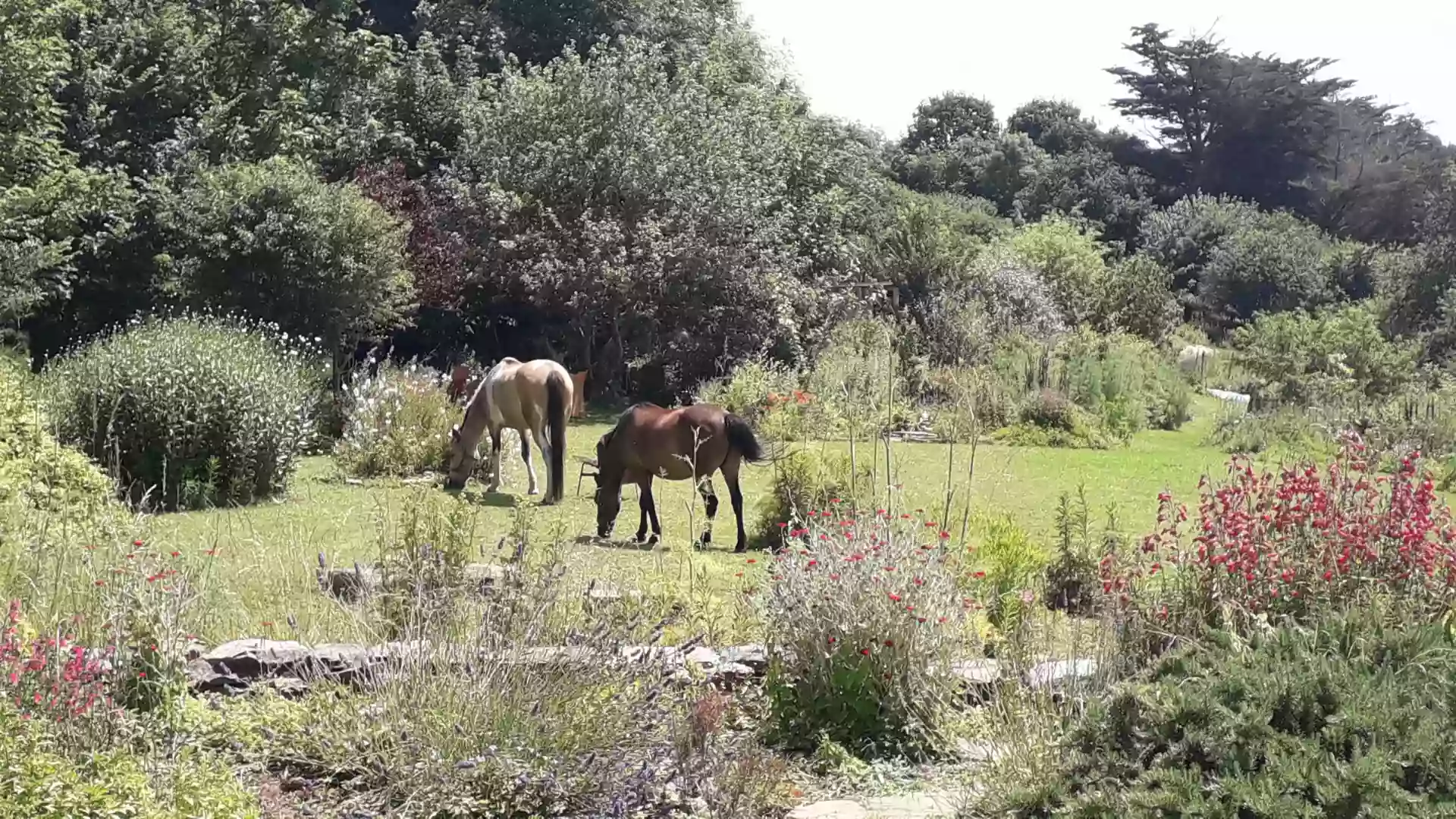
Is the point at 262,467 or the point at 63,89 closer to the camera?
the point at 262,467

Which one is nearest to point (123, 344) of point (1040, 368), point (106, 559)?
point (106, 559)

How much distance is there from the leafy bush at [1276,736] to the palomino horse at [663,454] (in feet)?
19.2

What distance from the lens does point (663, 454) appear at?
10227 millimetres

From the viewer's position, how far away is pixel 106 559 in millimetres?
5996

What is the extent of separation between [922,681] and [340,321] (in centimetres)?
1391

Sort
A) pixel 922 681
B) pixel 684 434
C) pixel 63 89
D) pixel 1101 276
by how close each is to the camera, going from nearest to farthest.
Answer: pixel 922 681
pixel 684 434
pixel 63 89
pixel 1101 276

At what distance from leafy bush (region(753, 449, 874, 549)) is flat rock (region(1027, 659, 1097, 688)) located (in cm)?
454

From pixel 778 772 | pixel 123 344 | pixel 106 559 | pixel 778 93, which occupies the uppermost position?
pixel 778 93

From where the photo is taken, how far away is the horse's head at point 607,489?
10.5m

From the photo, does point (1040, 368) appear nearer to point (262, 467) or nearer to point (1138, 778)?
point (262, 467)

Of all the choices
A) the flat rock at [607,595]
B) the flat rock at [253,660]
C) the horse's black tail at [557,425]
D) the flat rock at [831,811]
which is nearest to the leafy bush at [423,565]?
the flat rock at [253,660]

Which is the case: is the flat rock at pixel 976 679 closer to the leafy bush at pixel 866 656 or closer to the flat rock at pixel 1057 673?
the leafy bush at pixel 866 656

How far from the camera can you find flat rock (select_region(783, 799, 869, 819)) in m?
4.45

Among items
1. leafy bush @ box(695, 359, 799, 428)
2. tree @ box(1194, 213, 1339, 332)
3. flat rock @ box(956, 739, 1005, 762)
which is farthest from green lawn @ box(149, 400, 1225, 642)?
tree @ box(1194, 213, 1339, 332)
